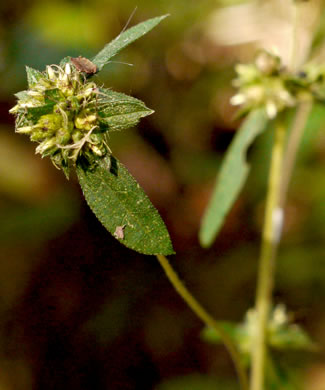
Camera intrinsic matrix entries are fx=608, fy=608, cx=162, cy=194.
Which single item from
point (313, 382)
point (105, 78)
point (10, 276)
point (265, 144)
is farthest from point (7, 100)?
point (313, 382)

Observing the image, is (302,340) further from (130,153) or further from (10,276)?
(130,153)

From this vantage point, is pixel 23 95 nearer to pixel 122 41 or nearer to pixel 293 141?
pixel 122 41

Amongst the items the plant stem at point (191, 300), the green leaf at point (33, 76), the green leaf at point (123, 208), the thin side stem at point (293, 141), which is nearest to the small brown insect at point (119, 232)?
the green leaf at point (123, 208)

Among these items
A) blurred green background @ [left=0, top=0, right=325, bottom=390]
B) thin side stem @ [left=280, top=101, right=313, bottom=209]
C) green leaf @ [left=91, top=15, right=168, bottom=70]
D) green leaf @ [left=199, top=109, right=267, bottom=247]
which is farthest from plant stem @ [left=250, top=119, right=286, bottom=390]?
blurred green background @ [left=0, top=0, right=325, bottom=390]

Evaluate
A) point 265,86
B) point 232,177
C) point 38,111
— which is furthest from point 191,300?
point 265,86

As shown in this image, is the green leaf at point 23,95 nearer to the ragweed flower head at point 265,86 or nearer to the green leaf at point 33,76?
the green leaf at point 33,76
